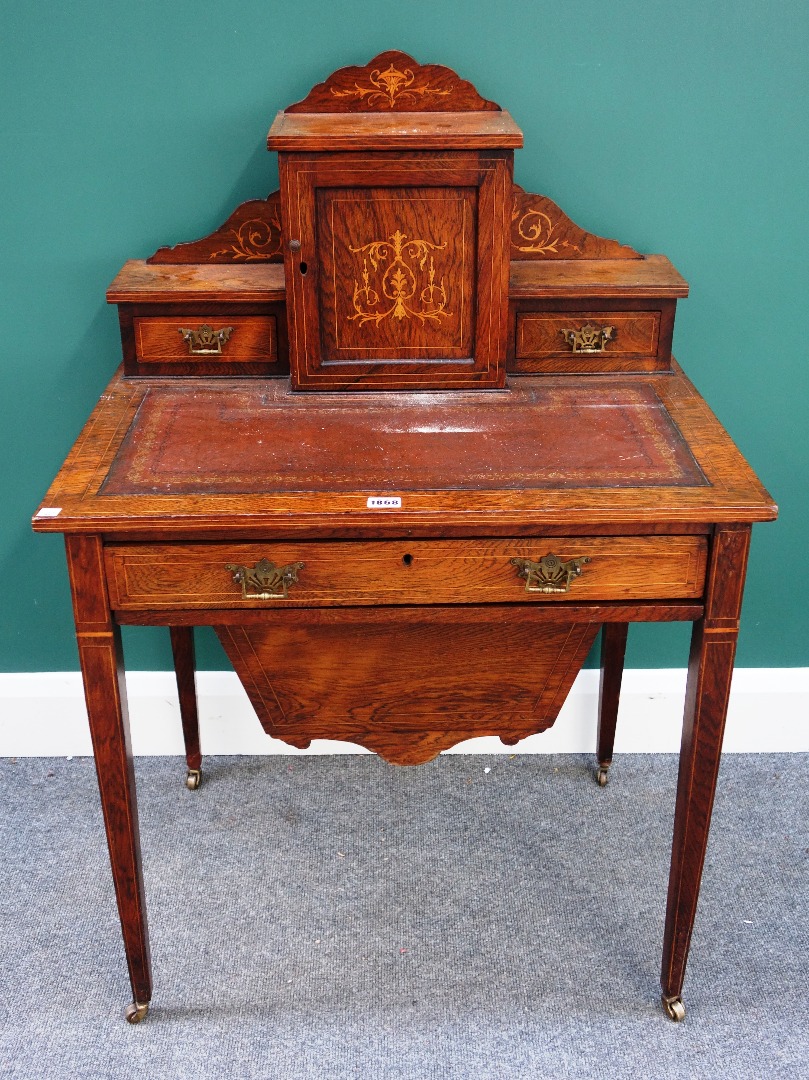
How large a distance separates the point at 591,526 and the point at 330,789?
1183 millimetres

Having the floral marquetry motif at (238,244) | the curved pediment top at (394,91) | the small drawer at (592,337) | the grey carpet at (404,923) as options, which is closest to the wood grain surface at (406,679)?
the grey carpet at (404,923)

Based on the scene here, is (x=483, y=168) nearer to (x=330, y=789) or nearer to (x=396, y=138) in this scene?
(x=396, y=138)

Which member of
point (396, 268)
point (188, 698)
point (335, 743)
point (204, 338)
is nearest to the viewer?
point (396, 268)

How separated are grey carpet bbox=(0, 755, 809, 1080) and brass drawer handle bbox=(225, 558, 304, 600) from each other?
832 millimetres

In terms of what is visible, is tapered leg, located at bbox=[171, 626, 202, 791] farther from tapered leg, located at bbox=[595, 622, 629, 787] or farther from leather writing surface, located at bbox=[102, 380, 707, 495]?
tapered leg, located at bbox=[595, 622, 629, 787]

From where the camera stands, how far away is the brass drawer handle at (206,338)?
2.17 meters

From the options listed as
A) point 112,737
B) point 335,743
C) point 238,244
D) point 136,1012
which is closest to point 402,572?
point 112,737

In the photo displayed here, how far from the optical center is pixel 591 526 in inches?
69.4

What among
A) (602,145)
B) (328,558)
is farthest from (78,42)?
(328,558)

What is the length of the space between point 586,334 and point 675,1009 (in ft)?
3.95

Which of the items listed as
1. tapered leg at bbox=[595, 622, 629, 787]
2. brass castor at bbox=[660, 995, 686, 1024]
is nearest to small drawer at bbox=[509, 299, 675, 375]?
tapered leg at bbox=[595, 622, 629, 787]

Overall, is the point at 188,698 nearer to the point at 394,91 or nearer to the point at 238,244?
the point at 238,244

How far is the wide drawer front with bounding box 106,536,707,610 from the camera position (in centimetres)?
178

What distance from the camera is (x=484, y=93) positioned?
2.24 m
